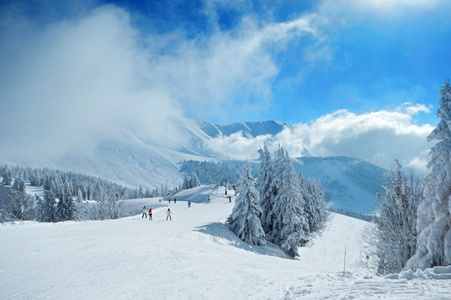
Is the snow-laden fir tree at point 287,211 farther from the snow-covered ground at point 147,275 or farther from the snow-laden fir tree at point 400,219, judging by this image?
the snow-covered ground at point 147,275

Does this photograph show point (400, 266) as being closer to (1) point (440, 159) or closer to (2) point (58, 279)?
(1) point (440, 159)

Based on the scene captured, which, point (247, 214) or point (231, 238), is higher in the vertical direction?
point (247, 214)

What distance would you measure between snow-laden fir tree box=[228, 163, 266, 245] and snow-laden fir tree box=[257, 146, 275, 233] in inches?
251

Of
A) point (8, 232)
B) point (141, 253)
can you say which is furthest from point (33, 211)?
point (141, 253)

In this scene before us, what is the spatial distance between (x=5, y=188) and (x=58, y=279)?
520 ft

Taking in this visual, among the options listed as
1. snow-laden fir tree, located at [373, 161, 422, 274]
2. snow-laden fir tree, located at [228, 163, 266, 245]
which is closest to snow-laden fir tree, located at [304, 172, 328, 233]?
snow-laden fir tree, located at [228, 163, 266, 245]

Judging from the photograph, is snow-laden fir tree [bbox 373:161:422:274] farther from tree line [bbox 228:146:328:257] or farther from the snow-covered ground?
tree line [bbox 228:146:328:257]

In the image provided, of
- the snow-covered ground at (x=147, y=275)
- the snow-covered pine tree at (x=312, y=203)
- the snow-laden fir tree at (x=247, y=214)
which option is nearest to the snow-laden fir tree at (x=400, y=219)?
the snow-covered ground at (x=147, y=275)

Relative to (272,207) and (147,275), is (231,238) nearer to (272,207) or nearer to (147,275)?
(272,207)

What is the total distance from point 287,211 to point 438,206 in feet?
66.3

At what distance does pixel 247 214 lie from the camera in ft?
83.5

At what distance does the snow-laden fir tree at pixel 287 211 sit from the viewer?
92.9 feet

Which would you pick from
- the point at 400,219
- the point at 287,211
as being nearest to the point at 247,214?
the point at 287,211

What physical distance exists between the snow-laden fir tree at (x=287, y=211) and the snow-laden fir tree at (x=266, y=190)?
1149 millimetres
